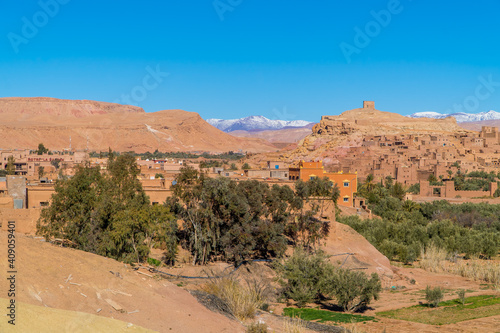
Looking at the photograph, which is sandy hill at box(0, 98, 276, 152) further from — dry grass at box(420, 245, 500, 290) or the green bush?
the green bush

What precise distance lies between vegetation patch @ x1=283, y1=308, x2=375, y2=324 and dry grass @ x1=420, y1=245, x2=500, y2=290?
669 cm

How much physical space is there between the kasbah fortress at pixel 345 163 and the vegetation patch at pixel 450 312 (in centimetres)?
1106

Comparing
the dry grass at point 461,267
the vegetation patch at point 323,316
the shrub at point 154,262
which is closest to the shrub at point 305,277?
the vegetation patch at point 323,316

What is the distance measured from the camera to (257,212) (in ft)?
66.6

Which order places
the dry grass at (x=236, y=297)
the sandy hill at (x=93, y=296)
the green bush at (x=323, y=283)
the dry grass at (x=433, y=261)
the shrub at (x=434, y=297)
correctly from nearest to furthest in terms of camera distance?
the sandy hill at (x=93, y=296) → the dry grass at (x=236, y=297) → the green bush at (x=323, y=283) → the shrub at (x=434, y=297) → the dry grass at (x=433, y=261)

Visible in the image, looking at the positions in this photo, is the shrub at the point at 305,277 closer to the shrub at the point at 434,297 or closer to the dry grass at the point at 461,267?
the shrub at the point at 434,297

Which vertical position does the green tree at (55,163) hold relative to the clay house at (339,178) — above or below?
above

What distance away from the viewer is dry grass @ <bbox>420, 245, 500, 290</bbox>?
66.5 feet

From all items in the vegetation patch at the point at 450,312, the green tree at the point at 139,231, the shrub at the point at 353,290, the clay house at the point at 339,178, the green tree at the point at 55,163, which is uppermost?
the green tree at the point at 55,163

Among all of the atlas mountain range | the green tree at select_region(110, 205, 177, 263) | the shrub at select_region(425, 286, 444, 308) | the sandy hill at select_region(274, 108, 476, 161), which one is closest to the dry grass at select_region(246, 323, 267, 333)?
the green tree at select_region(110, 205, 177, 263)

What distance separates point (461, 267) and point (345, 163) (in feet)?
155

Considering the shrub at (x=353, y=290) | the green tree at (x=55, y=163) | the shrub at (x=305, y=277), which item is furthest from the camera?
the green tree at (x=55, y=163)

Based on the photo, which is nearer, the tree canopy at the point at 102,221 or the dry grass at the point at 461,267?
the tree canopy at the point at 102,221

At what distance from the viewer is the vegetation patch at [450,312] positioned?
576 inches
